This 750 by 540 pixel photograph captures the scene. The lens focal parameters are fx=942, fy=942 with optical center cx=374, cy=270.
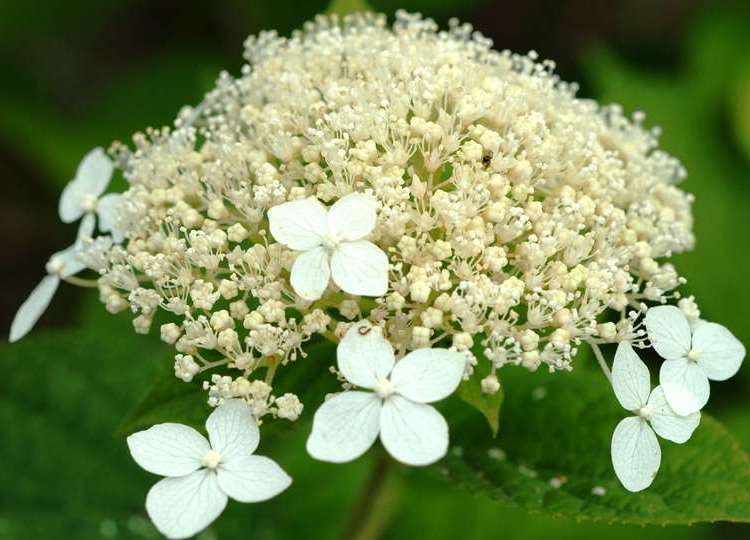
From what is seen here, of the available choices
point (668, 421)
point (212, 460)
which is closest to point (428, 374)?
point (212, 460)

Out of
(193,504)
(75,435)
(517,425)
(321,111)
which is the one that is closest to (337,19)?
(321,111)

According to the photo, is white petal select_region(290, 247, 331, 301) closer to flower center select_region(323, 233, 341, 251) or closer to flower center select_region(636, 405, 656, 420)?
flower center select_region(323, 233, 341, 251)

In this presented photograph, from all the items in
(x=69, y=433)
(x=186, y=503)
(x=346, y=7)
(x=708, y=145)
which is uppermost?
(x=708, y=145)

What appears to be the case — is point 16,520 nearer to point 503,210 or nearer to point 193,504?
point 193,504

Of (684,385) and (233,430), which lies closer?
(233,430)

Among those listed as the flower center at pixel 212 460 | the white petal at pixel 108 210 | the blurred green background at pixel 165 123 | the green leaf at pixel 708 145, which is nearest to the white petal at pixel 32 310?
the white petal at pixel 108 210

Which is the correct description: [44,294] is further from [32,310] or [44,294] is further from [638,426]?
[638,426]
